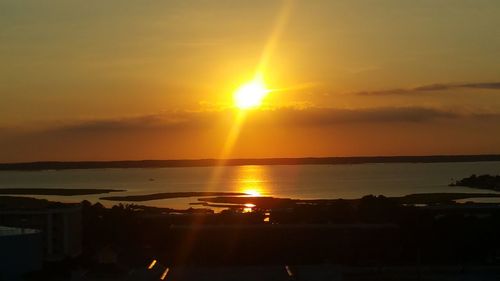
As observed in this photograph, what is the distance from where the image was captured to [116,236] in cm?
2342

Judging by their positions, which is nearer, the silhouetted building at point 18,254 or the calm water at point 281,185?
the silhouetted building at point 18,254

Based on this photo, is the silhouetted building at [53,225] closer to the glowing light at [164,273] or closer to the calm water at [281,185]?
the glowing light at [164,273]

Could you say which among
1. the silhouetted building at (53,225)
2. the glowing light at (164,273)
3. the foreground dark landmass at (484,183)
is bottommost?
the glowing light at (164,273)

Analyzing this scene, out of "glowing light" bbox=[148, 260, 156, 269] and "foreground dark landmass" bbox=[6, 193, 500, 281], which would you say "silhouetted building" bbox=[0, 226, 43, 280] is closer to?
"foreground dark landmass" bbox=[6, 193, 500, 281]

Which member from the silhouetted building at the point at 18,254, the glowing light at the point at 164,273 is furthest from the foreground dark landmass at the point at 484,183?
the silhouetted building at the point at 18,254

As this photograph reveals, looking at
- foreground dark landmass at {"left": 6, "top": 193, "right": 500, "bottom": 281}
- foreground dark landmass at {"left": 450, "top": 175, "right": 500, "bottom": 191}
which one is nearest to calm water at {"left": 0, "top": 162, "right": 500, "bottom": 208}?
foreground dark landmass at {"left": 450, "top": 175, "right": 500, "bottom": 191}

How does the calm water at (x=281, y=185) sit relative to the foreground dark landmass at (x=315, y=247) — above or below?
above

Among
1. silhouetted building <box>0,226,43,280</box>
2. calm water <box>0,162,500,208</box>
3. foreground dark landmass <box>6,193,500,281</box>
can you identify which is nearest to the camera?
silhouetted building <box>0,226,43,280</box>

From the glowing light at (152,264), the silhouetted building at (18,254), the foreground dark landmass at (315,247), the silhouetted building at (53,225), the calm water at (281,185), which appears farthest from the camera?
the calm water at (281,185)

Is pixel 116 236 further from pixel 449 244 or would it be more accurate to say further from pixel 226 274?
pixel 449 244

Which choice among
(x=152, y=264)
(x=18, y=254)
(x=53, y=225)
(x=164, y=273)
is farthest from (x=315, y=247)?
(x=18, y=254)

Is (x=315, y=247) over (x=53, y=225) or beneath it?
beneath

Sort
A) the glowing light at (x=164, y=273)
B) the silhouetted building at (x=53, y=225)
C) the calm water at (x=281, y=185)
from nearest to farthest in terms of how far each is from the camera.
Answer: the glowing light at (x=164, y=273) → the silhouetted building at (x=53, y=225) → the calm water at (x=281, y=185)

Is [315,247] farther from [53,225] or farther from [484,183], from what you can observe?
[484,183]
